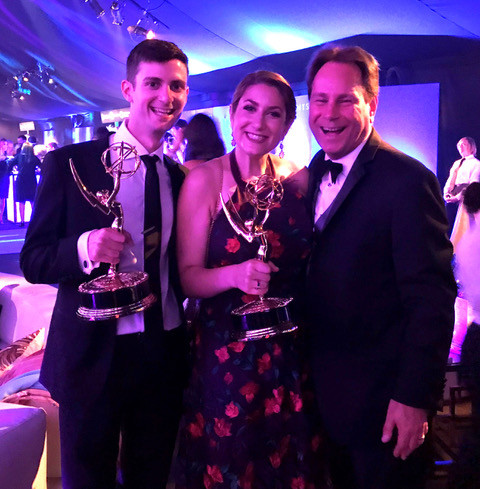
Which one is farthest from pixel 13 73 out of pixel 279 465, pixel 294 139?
pixel 279 465

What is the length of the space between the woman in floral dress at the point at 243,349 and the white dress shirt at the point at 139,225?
0.05 meters

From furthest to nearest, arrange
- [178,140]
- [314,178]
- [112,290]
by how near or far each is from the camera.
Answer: [178,140] → [314,178] → [112,290]

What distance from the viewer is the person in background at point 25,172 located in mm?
9289

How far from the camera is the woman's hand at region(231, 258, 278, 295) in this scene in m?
1.42

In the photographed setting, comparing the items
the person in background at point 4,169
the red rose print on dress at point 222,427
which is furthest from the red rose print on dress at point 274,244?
the person in background at point 4,169

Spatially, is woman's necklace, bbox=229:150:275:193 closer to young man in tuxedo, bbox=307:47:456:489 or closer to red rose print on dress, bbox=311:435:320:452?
young man in tuxedo, bbox=307:47:456:489

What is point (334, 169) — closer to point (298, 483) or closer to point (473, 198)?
point (298, 483)

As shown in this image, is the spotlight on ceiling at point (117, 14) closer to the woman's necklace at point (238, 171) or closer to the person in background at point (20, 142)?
→ the person in background at point (20, 142)

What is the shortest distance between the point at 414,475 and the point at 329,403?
13.1 inches

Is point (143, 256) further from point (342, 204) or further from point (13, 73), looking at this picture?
point (13, 73)

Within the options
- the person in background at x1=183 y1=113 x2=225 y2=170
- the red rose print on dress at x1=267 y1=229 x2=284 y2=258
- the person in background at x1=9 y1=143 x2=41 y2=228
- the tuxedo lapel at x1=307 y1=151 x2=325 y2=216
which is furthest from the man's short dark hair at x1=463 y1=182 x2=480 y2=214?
the person in background at x1=9 y1=143 x2=41 y2=228

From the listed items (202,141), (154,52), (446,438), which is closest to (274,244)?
(154,52)

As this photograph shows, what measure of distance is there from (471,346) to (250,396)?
201cm

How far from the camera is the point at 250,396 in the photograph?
1.63 m
